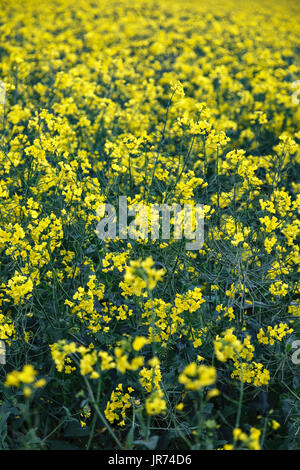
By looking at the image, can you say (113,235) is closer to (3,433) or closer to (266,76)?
(3,433)

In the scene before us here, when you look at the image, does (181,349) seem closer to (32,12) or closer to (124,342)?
(124,342)

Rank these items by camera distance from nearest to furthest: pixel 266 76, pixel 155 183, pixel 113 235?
1. pixel 113 235
2. pixel 155 183
3. pixel 266 76

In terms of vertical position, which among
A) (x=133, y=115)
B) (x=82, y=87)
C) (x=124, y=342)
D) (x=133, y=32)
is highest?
(x=133, y=32)

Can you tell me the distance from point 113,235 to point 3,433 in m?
1.36

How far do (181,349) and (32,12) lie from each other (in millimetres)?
10158

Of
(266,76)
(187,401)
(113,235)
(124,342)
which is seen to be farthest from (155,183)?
(266,76)

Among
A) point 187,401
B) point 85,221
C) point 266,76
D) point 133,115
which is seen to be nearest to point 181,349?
point 187,401

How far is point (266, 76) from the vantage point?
6.09m

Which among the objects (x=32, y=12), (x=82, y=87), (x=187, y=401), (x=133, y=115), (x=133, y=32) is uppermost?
(x=32, y=12)

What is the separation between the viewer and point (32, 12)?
10352 mm
